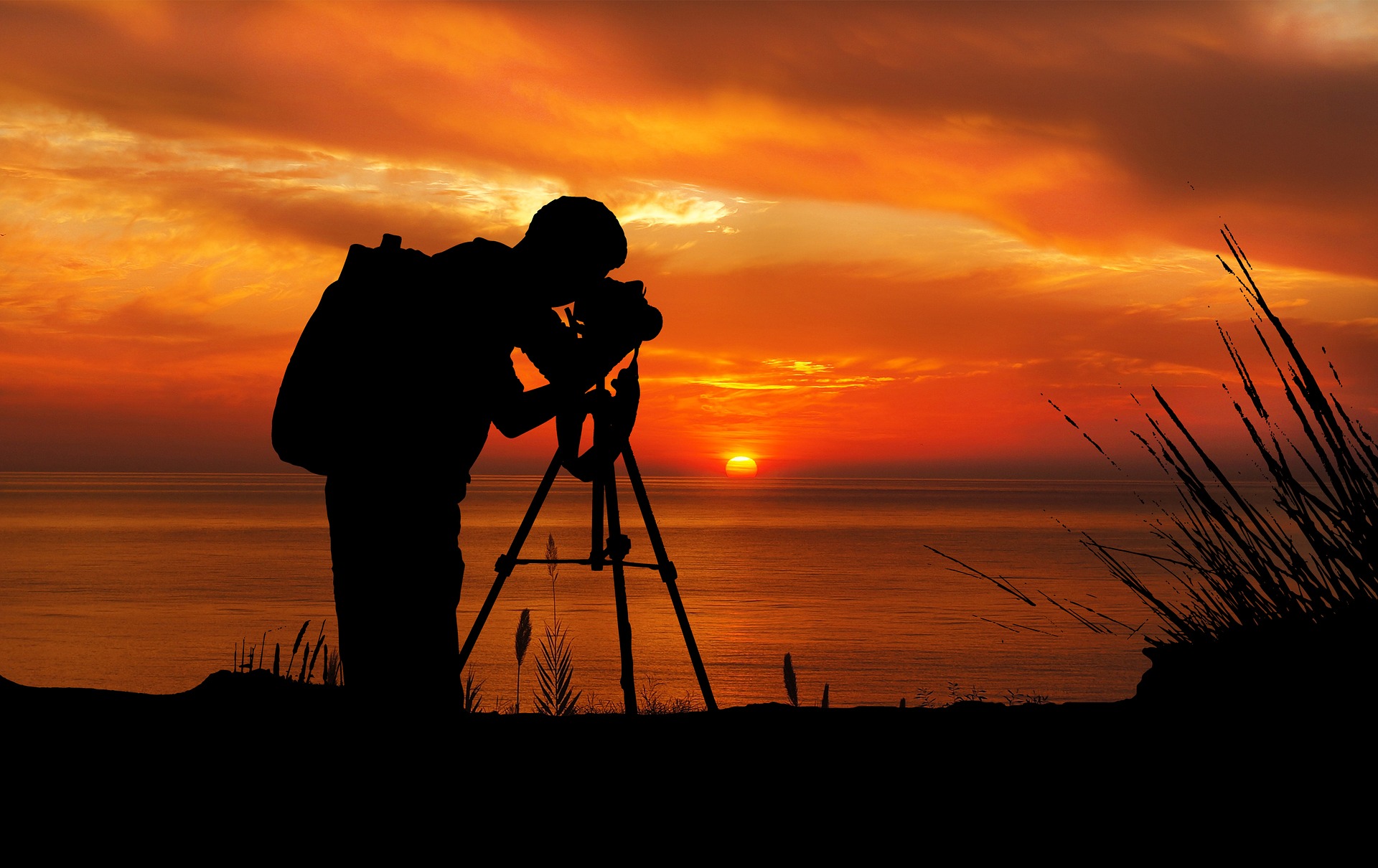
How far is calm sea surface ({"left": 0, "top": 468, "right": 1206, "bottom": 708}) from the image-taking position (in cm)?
1766

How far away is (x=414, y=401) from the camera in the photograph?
3.42m

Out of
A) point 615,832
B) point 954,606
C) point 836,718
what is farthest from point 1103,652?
point 615,832

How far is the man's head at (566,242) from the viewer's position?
355 cm

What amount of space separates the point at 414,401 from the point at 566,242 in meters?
0.83

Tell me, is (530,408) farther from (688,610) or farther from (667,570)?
(688,610)

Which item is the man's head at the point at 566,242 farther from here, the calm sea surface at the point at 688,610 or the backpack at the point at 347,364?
the calm sea surface at the point at 688,610

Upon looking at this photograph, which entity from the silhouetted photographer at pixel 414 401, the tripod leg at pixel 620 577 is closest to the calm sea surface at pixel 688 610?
the silhouetted photographer at pixel 414 401

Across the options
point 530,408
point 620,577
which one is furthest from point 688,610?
point 530,408

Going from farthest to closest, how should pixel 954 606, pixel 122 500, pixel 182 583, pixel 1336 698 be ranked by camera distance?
1. pixel 122 500
2. pixel 182 583
3. pixel 954 606
4. pixel 1336 698

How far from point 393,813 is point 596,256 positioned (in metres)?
2.19

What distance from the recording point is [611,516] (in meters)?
4.09

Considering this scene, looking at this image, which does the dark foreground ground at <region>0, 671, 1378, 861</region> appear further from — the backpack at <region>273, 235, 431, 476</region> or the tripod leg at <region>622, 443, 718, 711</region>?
the backpack at <region>273, 235, 431, 476</region>

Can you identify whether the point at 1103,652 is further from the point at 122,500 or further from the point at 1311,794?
the point at 122,500

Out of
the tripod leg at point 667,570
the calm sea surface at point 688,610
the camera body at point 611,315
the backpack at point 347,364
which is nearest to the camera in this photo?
the backpack at point 347,364
